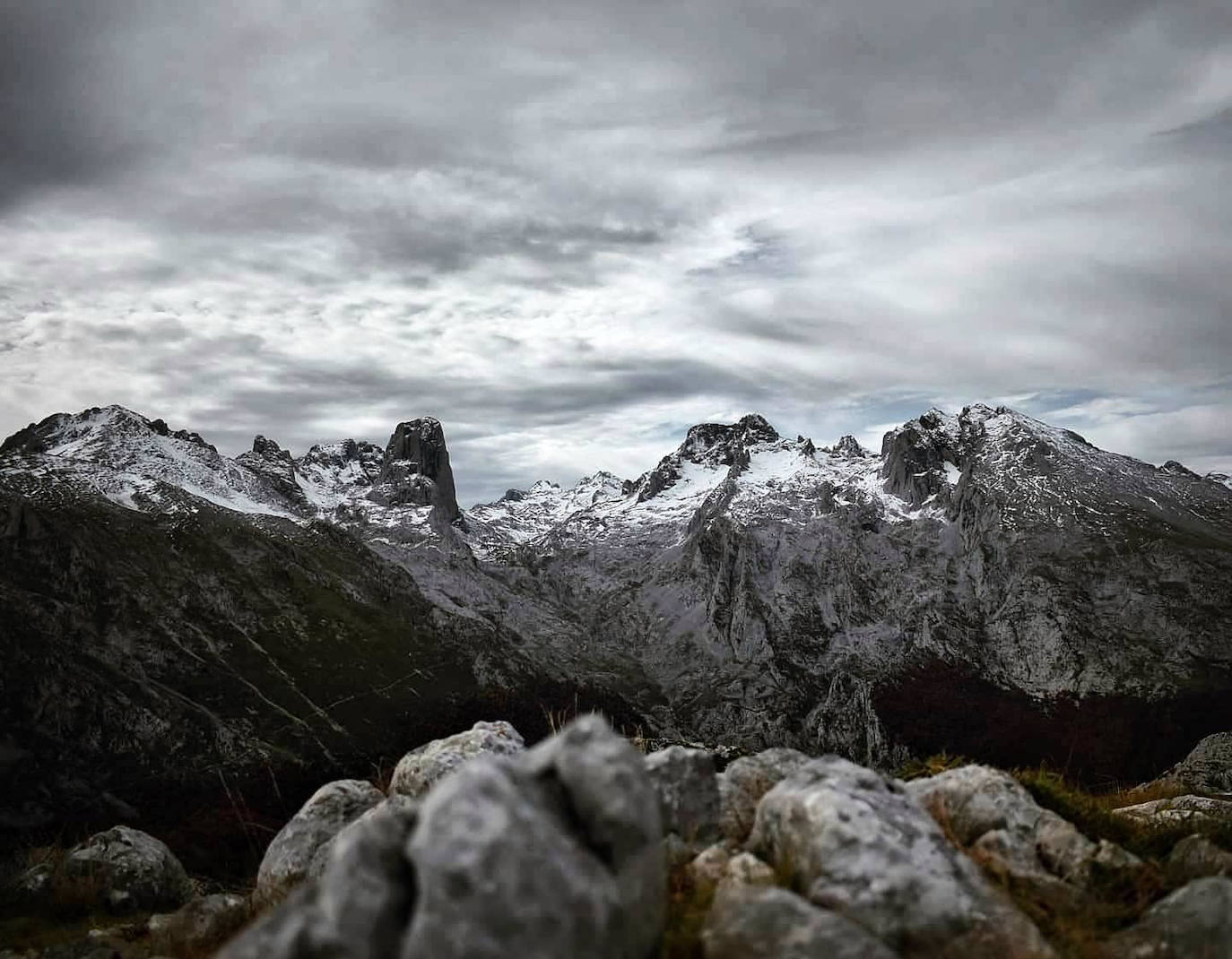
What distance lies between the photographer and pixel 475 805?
6.22 m

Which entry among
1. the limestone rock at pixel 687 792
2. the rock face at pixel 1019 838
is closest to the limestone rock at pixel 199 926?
the limestone rock at pixel 687 792

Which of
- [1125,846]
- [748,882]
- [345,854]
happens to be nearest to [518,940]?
[345,854]

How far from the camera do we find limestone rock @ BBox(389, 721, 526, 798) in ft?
51.4

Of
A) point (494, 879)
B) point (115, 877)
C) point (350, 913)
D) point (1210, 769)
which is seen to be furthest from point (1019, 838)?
point (1210, 769)

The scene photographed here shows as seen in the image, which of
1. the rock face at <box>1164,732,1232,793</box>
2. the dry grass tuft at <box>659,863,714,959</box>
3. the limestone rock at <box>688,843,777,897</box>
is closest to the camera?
the dry grass tuft at <box>659,863,714,959</box>

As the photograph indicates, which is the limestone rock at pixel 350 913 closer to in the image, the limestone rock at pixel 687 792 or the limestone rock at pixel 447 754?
the limestone rock at pixel 687 792

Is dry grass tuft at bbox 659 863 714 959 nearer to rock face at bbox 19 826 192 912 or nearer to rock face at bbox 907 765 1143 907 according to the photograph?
rock face at bbox 907 765 1143 907

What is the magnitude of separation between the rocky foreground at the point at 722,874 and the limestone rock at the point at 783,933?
2 centimetres

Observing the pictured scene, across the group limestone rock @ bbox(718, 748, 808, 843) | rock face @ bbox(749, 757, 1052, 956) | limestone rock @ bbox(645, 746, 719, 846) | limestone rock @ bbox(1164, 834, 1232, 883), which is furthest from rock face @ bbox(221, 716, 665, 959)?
limestone rock @ bbox(1164, 834, 1232, 883)

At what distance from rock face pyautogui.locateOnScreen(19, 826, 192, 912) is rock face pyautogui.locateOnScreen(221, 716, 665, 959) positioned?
17.0 m

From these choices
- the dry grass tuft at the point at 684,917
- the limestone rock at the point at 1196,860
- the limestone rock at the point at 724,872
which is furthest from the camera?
the limestone rock at the point at 1196,860

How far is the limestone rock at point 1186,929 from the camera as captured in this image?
8180 mm

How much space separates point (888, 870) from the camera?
26.8ft

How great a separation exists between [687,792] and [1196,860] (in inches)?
276
